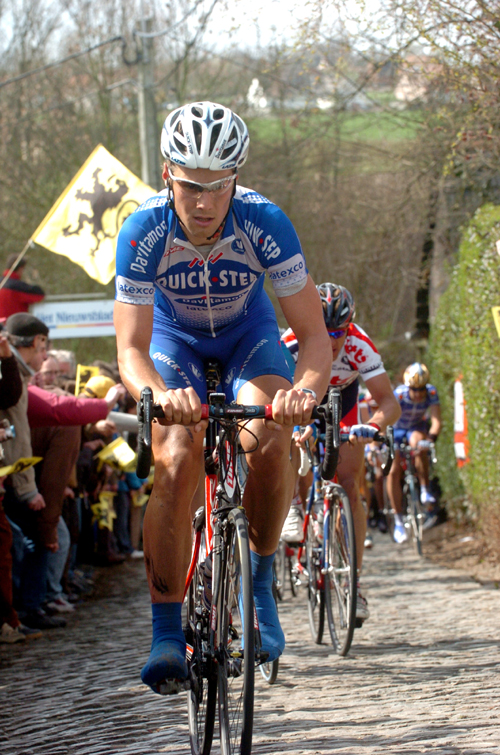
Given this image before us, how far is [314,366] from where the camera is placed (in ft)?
12.2

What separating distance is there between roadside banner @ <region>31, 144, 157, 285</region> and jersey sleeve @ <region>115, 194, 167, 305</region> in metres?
7.03

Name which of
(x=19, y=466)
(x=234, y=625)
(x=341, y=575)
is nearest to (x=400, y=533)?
(x=341, y=575)

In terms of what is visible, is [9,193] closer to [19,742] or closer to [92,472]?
[92,472]

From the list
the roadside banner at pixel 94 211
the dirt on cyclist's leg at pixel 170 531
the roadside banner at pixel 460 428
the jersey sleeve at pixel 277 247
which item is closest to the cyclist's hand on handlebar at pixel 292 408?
the dirt on cyclist's leg at pixel 170 531

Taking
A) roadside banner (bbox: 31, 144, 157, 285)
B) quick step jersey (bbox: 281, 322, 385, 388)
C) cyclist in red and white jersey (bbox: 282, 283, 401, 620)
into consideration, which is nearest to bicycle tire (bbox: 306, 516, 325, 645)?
cyclist in red and white jersey (bbox: 282, 283, 401, 620)

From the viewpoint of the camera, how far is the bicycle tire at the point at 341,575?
581cm

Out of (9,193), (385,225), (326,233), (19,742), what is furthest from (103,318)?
(19,742)

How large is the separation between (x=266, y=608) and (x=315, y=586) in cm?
283

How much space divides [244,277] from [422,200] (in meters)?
11.4

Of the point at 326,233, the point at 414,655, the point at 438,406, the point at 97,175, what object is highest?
the point at 326,233

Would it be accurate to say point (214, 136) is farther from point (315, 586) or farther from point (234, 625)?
point (315, 586)

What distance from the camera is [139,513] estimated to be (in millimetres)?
11516

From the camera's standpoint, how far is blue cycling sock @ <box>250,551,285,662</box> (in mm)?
3555

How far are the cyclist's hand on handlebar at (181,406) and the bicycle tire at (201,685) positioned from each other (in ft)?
2.93
